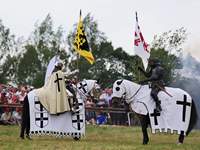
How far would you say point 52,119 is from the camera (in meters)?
19.1

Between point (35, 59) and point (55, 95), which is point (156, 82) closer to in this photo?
point (55, 95)

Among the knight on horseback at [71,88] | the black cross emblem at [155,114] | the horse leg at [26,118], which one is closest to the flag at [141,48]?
the black cross emblem at [155,114]

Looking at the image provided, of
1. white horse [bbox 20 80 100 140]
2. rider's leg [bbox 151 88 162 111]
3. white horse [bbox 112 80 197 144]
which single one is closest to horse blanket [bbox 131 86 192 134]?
white horse [bbox 112 80 197 144]

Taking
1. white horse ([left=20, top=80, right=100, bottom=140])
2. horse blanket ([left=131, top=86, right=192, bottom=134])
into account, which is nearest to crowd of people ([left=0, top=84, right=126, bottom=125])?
white horse ([left=20, top=80, right=100, bottom=140])

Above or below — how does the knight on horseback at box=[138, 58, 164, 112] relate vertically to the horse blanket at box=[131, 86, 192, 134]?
above

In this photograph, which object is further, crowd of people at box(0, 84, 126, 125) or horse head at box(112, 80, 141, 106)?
crowd of people at box(0, 84, 126, 125)

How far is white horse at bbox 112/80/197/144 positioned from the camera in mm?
18109

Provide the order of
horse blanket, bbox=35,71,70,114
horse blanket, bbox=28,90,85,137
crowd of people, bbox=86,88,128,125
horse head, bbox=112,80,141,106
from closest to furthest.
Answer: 1. horse head, bbox=112,80,141,106
2. horse blanket, bbox=35,71,70,114
3. horse blanket, bbox=28,90,85,137
4. crowd of people, bbox=86,88,128,125

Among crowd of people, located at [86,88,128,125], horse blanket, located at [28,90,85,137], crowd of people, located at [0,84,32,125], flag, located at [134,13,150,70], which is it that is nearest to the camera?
horse blanket, located at [28,90,85,137]

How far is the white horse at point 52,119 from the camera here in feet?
62.4

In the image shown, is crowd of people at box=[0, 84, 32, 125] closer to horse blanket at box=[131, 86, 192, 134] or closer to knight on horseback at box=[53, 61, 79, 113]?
knight on horseback at box=[53, 61, 79, 113]

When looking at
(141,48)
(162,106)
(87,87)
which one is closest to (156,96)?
(162,106)

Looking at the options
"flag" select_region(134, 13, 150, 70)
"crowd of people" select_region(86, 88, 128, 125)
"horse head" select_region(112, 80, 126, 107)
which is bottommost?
"crowd of people" select_region(86, 88, 128, 125)

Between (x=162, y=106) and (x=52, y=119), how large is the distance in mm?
3477
